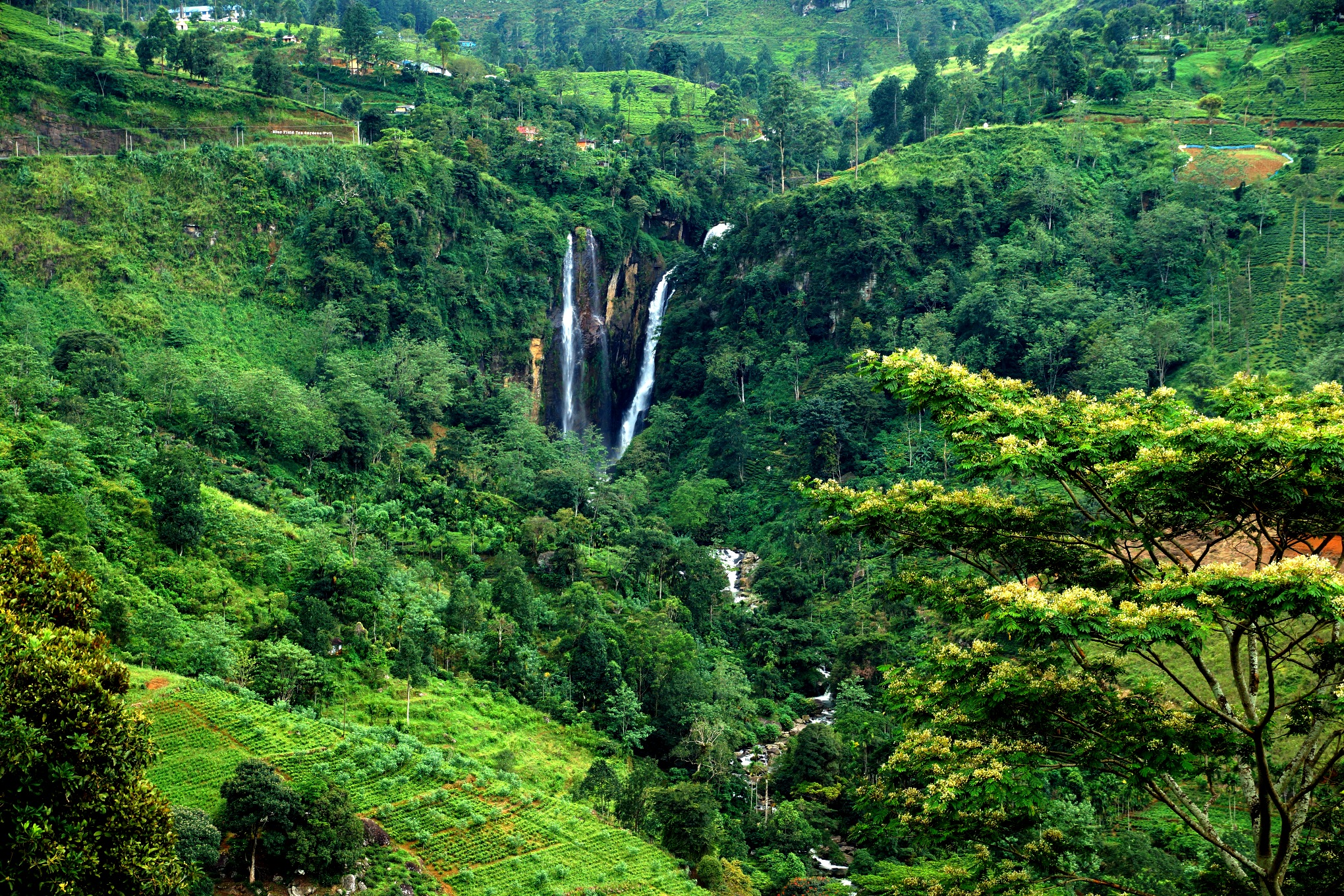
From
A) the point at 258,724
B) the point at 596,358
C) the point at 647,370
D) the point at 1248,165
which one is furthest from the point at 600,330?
the point at 258,724

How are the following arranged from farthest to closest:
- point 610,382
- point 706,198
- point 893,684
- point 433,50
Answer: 1. point 433,50
2. point 706,198
3. point 610,382
4. point 893,684

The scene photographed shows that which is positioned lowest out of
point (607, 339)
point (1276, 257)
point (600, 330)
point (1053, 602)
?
point (607, 339)

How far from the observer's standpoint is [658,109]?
83875 millimetres

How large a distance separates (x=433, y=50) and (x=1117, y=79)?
145 feet

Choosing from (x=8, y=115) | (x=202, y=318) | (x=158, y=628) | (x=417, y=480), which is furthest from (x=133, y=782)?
(x=8, y=115)

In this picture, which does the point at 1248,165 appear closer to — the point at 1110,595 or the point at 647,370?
the point at 647,370

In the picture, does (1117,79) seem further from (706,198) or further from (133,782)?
(133,782)

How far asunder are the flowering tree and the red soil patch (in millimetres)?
50425

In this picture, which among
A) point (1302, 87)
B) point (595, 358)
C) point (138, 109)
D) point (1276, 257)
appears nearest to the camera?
point (138, 109)

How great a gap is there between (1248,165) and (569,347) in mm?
34180

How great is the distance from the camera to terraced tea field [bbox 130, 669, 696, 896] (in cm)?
2277

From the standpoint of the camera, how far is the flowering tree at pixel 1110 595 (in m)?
10.7

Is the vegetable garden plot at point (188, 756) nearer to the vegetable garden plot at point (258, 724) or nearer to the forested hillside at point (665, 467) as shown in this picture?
the forested hillside at point (665, 467)

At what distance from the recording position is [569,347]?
60.8 m
